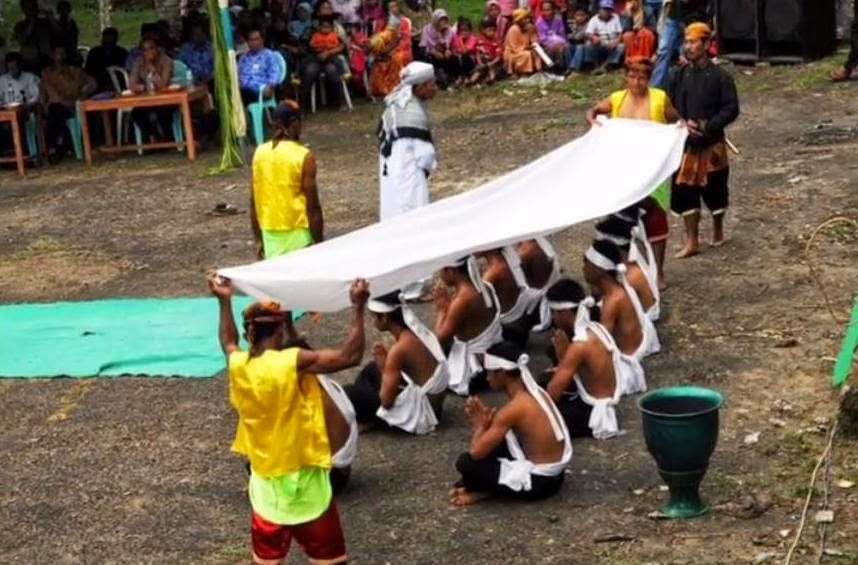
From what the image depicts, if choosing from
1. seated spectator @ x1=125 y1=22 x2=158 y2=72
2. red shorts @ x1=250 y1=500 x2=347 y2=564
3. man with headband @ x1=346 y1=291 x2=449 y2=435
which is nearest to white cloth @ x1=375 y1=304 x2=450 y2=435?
man with headband @ x1=346 y1=291 x2=449 y2=435

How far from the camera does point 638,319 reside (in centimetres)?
862

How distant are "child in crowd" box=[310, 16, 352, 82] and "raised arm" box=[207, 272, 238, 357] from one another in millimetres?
12100

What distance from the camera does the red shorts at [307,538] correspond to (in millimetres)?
6113

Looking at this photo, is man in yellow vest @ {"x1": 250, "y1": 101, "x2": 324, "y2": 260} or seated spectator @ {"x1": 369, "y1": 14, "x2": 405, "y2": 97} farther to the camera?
seated spectator @ {"x1": 369, "y1": 14, "x2": 405, "y2": 97}

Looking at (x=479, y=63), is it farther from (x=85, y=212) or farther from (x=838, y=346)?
(x=838, y=346)

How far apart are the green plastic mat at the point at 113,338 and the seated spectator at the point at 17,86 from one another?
5.82 metres

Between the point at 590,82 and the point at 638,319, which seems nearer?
the point at 638,319

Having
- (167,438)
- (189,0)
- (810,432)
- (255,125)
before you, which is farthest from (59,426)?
(189,0)

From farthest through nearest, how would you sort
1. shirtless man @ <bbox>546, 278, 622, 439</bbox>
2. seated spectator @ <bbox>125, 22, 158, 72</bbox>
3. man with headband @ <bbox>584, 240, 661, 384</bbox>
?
seated spectator @ <bbox>125, 22, 158, 72</bbox> → man with headband @ <bbox>584, 240, 661, 384</bbox> → shirtless man @ <bbox>546, 278, 622, 439</bbox>

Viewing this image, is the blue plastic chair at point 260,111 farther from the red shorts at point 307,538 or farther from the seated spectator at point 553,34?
the red shorts at point 307,538

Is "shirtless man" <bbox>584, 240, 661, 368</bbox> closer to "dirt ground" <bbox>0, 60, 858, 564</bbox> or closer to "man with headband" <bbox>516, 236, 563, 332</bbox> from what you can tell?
"dirt ground" <bbox>0, 60, 858, 564</bbox>

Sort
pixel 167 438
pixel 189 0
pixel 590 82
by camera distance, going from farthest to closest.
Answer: pixel 189 0, pixel 590 82, pixel 167 438

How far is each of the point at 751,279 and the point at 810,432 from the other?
2.69m

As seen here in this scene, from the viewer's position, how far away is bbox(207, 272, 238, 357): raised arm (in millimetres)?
6328
